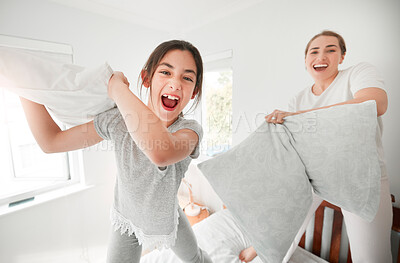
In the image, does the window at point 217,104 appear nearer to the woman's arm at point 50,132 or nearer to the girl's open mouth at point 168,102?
the girl's open mouth at point 168,102

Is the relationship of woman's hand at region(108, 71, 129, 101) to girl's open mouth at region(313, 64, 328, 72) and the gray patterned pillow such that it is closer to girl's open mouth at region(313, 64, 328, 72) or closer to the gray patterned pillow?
the gray patterned pillow

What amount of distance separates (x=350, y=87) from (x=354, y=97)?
0.12 metres

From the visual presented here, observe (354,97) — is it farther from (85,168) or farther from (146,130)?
(85,168)

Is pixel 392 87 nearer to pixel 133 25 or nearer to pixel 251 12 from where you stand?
pixel 251 12

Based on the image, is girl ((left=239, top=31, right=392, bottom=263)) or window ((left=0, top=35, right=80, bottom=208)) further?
window ((left=0, top=35, right=80, bottom=208))

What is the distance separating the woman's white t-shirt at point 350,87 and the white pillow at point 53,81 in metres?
0.98

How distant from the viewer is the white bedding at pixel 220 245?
1.13 meters

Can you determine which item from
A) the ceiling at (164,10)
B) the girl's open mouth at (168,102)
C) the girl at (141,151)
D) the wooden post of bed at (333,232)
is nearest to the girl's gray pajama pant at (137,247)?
the girl at (141,151)

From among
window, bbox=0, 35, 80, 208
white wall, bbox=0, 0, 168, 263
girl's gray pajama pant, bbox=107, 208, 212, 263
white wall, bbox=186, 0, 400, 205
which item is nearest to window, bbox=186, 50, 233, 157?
white wall, bbox=186, 0, 400, 205

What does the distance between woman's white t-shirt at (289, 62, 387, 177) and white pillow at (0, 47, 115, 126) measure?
983mm

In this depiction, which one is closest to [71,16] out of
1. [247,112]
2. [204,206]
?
[247,112]

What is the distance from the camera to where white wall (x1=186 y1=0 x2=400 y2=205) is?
919 millimetres

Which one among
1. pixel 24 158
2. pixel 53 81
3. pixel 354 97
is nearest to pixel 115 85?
pixel 53 81

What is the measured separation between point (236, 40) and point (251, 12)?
225 millimetres
